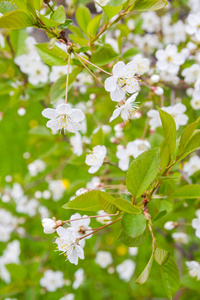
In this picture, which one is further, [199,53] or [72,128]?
[199,53]

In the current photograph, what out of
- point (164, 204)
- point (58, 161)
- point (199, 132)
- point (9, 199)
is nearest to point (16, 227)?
point (9, 199)

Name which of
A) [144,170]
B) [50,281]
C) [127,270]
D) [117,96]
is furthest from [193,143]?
[127,270]

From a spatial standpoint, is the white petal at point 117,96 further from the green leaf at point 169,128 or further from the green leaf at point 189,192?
the green leaf at point 189,192

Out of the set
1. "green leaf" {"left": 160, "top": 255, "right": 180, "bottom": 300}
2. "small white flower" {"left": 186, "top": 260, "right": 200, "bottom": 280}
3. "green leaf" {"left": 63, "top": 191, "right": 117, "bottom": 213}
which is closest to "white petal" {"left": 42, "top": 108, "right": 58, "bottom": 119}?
"green leaf" {"left": 63, "top": 191, "right": 117, "bottom": 213}

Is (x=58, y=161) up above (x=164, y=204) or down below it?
below

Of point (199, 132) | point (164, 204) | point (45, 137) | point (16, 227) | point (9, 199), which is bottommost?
point (16, 227)

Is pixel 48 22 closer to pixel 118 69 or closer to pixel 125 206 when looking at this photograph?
pixel 118 69

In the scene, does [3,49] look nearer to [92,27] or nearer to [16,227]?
[92,27]
